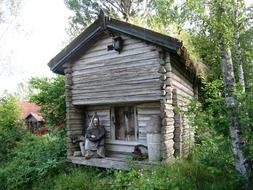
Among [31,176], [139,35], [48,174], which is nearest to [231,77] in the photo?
[139,35]

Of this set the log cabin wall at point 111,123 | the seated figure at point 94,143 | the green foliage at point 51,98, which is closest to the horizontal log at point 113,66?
the log cabin wall at point 111,123

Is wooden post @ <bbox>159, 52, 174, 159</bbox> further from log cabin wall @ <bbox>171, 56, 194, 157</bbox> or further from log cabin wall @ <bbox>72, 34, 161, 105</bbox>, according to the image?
log cabin wall @ <bbox>171, 56, 194, 157</bbox>

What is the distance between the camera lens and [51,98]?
14.3 metres

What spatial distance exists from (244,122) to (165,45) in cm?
341

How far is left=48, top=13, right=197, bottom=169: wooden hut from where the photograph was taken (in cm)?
882

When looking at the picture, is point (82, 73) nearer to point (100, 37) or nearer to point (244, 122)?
point (100, 37)

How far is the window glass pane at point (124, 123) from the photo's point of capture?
406 inches

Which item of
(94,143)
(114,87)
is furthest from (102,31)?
(94,143)

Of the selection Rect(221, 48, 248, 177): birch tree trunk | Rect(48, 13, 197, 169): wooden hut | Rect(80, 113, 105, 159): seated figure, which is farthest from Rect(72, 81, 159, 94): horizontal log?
Rect(221, 48, 248, 177): birch tree trunk

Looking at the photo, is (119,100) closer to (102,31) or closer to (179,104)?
(179,104)

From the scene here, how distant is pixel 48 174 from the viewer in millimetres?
10188

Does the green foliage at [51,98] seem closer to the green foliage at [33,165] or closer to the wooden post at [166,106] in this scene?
the green foliage at [33,165]

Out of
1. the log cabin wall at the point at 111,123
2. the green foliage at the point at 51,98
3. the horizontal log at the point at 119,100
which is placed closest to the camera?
the horizontal log at the point at 119,100

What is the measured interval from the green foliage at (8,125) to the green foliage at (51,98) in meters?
1.92
